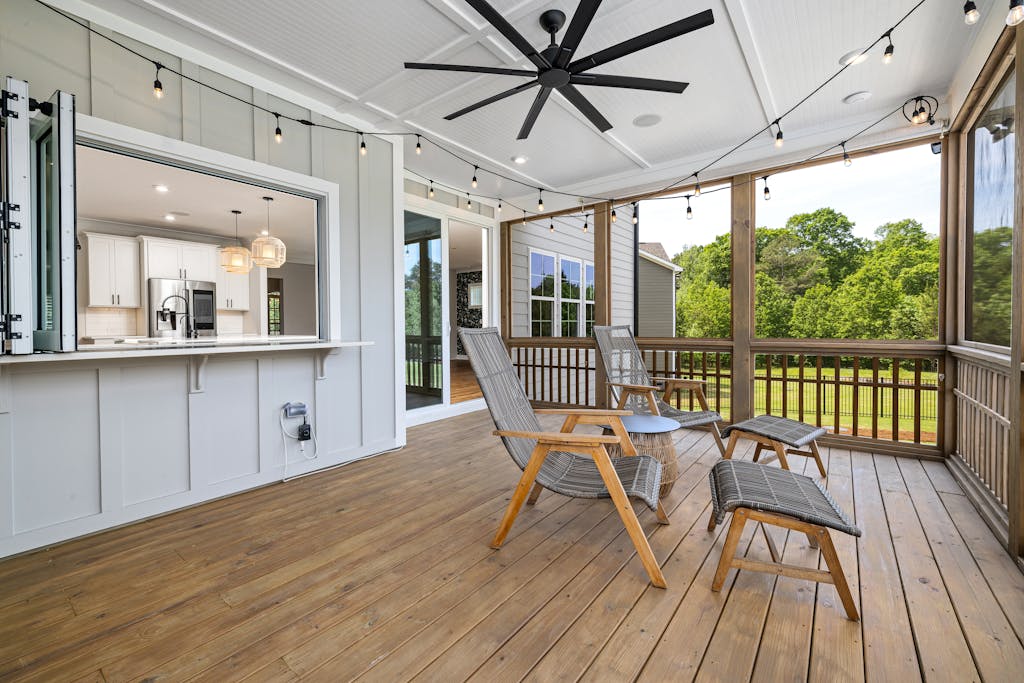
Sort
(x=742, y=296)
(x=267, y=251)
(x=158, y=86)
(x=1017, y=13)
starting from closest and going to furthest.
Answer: (x=1017, y=13) → (x=158, y=86) → (x=742, y=296) → (x=267, y=251)

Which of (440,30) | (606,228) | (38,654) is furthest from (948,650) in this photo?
(606,228)

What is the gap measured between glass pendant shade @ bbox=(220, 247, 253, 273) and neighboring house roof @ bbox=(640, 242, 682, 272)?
492 centimetres

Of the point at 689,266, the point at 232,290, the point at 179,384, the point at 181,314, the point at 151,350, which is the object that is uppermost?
the point at 689,266

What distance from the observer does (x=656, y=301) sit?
5477 millimetres

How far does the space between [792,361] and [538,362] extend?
3207mm

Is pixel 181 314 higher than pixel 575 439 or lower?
higher

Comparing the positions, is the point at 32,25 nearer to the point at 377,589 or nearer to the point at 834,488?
the point at 377,589

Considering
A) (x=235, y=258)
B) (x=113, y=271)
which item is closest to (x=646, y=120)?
(x=235, y=258)

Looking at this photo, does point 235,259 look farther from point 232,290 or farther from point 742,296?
point 742,296

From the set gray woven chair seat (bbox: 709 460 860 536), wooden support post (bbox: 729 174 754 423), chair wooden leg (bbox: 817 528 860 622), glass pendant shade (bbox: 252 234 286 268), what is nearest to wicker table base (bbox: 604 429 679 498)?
gray woven chair seat (bbox: 709 460 860 536)

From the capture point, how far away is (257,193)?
12.7 ft

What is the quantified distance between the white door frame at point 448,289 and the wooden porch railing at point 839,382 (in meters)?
2.15

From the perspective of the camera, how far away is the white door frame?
5.02m

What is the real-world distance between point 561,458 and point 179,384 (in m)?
2.38
